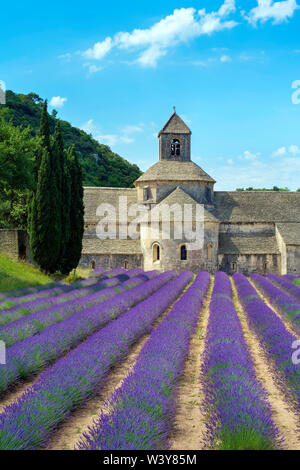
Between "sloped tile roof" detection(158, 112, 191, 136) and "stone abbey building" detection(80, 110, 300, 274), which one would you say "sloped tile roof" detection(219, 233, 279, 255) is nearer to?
"stone abbey building" detection(80, 110, 300, 274)

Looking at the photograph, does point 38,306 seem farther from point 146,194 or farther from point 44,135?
point 146,194

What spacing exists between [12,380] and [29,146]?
16.5 m

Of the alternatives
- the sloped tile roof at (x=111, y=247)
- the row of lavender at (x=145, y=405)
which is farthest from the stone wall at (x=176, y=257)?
the row of lavender at (x=145, y=405)

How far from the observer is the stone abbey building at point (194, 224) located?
91.1ft

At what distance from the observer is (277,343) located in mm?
7465

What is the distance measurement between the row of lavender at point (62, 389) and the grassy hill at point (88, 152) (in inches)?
2048

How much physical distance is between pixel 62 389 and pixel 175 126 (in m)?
31.9

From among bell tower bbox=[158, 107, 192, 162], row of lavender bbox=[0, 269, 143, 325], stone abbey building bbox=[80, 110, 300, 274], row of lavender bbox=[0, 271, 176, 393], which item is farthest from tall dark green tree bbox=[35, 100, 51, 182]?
bell tower bbox=[158, 107, 192, 162]

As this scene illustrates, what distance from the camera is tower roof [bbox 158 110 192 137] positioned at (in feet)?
113

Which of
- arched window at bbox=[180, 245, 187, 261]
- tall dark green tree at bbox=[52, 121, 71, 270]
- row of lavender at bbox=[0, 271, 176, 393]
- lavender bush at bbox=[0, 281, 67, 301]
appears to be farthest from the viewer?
arched window at bbox=[180, 245, 187, 261]

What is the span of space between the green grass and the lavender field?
4933mm

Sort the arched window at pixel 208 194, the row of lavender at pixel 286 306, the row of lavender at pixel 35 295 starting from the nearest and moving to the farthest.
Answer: the row of lavender at pixel 286 306 → the row of lavender at pixel 35 295 → the arched window at pixel 208 194

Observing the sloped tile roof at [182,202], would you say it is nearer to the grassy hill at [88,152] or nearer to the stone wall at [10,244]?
the stone wall at [10,244]

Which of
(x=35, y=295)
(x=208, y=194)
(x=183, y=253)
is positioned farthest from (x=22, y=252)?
(x=208, y=194)
